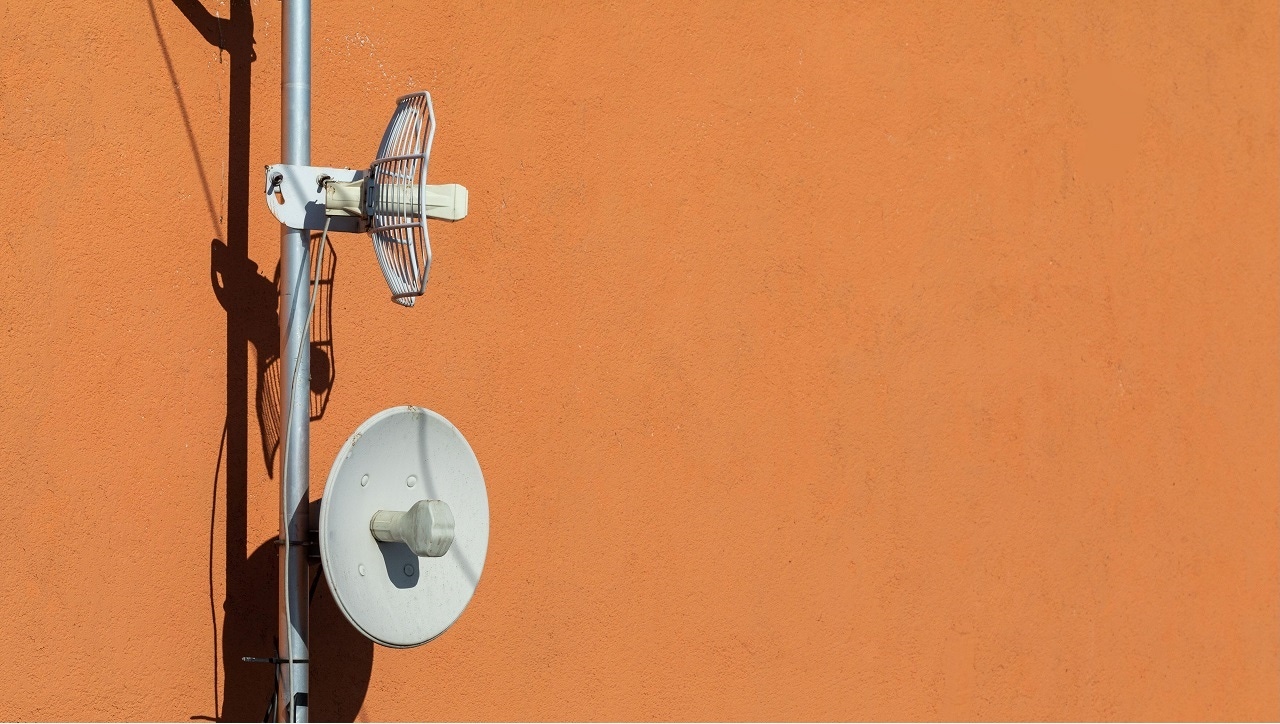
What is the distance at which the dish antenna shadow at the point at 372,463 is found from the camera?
297cm

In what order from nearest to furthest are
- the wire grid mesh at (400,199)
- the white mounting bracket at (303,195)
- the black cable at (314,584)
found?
the wire grid mesh at (400,199)
the white mounting bracket at (303,195)
the black cable at (314,584)

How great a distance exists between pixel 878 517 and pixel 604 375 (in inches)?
47.4

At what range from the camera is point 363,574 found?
9.94ft

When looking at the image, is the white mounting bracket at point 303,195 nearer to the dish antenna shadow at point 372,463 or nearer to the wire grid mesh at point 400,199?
the dish antenna shadow at point 372,463

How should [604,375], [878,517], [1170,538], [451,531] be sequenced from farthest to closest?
1. [1170,538]
2. [878,517]
3. [604,375]
4. [451,531]

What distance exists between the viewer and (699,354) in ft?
13.9

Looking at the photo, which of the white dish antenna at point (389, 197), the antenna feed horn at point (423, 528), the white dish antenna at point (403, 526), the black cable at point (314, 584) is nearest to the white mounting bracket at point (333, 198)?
the white dish antenna at point (389, 197)

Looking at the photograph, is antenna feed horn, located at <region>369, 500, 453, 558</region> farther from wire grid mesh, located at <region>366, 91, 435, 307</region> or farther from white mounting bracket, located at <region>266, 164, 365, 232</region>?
white mounting bracket, located at <region>266, 164, 365, 232</region>

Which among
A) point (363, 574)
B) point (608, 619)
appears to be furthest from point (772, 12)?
point (363, 574)

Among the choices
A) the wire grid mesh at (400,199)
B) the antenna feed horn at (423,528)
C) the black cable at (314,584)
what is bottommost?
the black cable at (314,584)

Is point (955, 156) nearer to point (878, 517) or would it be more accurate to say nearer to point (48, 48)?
point (878, 517)

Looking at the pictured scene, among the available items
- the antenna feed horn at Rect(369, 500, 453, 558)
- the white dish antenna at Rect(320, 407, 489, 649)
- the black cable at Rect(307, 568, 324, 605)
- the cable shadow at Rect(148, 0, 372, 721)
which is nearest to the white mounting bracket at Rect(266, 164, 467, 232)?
the cable shadow at Rect(148, 0, 372, 721)

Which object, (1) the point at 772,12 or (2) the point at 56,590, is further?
(1) the point at 772,12

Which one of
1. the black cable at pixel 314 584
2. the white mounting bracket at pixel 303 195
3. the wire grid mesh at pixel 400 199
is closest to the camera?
the wire grid mesh at pixel 400 199
